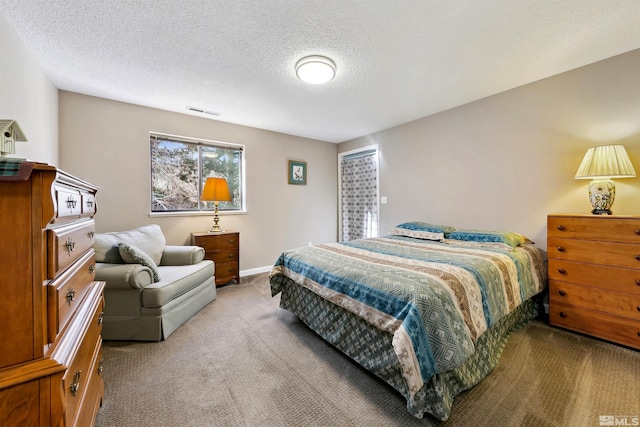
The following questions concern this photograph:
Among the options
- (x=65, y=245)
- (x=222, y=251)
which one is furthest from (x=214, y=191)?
(x=65, y=245)

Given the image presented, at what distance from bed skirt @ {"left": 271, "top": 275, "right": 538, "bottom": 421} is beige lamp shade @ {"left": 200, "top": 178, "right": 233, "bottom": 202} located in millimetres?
1707

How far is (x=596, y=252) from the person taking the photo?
2.04m

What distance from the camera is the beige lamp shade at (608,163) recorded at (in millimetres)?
1996

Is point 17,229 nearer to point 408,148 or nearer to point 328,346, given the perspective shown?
point 328,346

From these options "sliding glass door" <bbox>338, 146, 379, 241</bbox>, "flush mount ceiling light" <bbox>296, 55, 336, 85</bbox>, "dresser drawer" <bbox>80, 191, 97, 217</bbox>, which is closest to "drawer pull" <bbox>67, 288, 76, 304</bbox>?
"dresser drawer" <bbox>80, 191, 97, 217</bbox>

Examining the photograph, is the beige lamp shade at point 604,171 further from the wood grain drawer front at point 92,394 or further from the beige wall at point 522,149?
the wood grain drawer front at point 92,394

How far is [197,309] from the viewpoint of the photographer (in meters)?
2.62

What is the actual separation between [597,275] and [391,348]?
197 centimetres

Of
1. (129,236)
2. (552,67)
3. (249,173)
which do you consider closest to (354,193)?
(249,173)

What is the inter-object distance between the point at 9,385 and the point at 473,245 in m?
3.10

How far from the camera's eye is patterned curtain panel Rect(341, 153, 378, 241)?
4.44m

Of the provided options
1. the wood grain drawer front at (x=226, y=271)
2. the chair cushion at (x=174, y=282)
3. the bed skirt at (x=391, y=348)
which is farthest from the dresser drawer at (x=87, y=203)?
the wood grain drawer front at (x=226, y=271)

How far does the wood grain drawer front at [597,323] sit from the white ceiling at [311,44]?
2.24m

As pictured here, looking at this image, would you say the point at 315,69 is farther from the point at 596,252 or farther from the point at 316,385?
the point at 596,252
